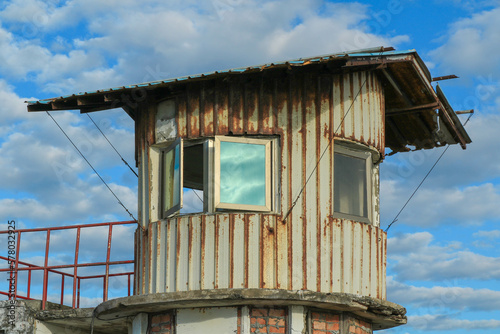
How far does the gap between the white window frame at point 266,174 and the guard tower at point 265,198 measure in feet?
0.06

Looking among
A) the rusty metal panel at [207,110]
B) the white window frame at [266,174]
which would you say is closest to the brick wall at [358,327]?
the white window frame at [266,174]

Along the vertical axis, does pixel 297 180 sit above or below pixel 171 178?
below

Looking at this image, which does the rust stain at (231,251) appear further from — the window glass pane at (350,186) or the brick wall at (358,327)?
the brick wall at (358,327)

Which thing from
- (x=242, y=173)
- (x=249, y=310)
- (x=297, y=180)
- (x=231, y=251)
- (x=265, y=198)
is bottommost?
(x=249, y=310)

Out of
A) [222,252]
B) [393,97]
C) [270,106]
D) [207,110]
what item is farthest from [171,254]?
[393,97]

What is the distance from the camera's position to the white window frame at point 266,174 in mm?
14656

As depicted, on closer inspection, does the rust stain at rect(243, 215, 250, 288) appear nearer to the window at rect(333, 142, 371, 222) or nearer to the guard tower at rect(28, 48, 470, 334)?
the guard tower at rect(28, 48, 470, 334)

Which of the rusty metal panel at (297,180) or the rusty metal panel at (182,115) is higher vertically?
the rusty metal panel at (182,115)

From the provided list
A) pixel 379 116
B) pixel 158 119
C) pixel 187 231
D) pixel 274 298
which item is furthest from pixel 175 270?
pixel 379 116

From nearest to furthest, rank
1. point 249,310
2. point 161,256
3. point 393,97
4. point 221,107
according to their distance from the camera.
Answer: point 249,310
point 161,256
point 221,107
point 393,97

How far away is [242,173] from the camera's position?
1489 cm

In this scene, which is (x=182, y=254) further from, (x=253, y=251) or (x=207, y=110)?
(x=207, y=110)

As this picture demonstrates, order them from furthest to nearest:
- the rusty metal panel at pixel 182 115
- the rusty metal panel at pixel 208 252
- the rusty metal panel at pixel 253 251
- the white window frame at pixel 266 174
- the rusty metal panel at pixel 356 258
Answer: the rusty metal panel at pixel 182 115 → the rusty metal panel at pixel 356 258 → the white window frame at pixel 266 174 → the rusty metal panel at pixel 208 252 → the rusty metal panel at pixel 253 251

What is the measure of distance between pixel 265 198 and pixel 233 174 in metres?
0.66
